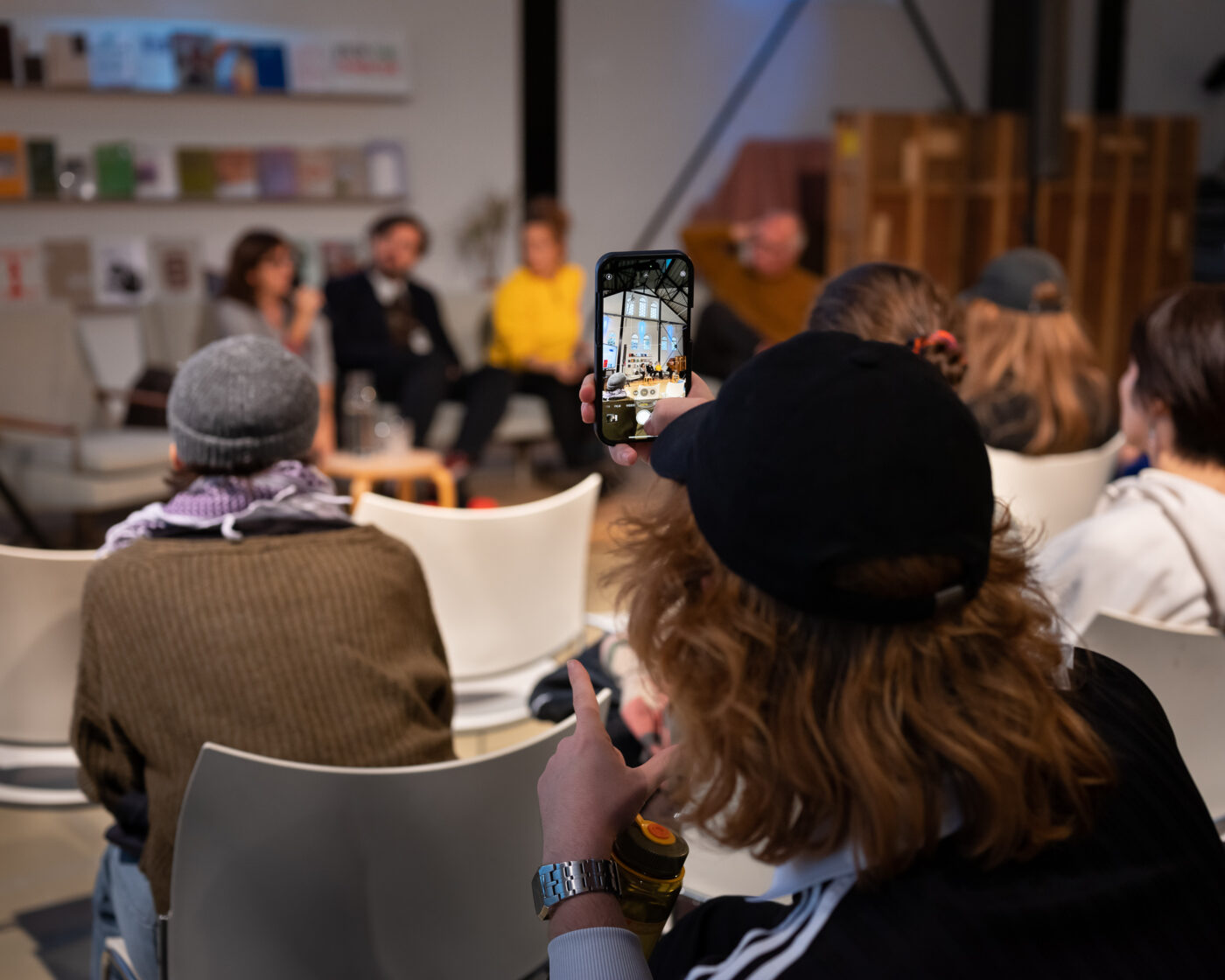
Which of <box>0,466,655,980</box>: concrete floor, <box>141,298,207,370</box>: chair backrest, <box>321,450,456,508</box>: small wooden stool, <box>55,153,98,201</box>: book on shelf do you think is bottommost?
<box>0,466,655,980</box>: concrete floor

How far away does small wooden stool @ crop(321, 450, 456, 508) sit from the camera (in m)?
4.61

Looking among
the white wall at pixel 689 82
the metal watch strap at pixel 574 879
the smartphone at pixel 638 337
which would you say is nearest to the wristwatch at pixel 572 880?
the metal watch strap at pixel 574 879

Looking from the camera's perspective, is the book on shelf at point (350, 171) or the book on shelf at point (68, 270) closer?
the book on shelf at point (68, 270)

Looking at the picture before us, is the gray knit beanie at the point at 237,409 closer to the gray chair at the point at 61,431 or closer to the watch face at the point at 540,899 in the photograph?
the watch face at the point at 540,899

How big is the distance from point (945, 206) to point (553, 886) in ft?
23.0

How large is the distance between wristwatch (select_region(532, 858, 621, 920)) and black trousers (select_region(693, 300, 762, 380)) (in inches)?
194

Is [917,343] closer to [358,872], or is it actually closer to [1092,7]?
[358,872]

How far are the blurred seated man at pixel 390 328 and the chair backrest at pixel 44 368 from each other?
3.89ft

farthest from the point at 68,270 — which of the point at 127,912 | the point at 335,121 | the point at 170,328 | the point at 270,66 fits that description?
the point at 127,912

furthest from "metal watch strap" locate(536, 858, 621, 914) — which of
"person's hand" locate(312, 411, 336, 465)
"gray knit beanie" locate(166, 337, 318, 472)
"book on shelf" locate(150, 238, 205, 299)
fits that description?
"book on shelf" locate(150, 238, 205, 299)

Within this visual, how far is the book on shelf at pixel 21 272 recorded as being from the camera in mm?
6090

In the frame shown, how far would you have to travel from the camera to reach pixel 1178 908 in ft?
2.71

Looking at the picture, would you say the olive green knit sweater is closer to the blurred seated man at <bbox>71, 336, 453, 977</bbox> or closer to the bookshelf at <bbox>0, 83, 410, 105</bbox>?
the blurred seated man at <bbox>71, 336, 453, 977</bbox>

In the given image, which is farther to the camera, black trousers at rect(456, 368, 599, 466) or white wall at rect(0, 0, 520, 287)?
white wall at rect(0, 0, 520, 287)
